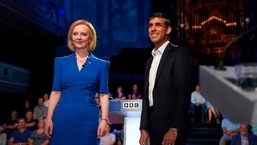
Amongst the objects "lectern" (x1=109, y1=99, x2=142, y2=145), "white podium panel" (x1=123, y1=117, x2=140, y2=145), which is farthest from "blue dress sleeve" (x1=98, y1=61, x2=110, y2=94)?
"white podium panel" (x1=123, y1=117, x2=140, y2=145)

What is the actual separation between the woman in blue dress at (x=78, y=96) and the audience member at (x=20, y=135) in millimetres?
5408

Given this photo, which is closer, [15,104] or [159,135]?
[159,135]

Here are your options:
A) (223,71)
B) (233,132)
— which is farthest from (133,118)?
(233,132)

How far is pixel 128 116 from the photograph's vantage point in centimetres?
356

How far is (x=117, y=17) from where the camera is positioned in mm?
13469

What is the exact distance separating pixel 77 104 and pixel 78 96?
0.05 m

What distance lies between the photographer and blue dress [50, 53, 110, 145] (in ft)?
→ 8.09

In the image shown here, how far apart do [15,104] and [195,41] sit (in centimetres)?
651

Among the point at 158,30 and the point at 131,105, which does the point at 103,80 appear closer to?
the point at 158,30

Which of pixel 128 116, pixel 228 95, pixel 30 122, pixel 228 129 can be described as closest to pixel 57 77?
pixel 128 116

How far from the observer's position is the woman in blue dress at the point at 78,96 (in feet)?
8.10

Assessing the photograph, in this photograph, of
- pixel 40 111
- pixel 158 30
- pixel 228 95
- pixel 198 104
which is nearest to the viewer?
pixel 228 95

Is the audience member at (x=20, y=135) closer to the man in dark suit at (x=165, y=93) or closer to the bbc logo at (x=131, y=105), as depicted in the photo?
the bbc logo at (x=131, y=105)

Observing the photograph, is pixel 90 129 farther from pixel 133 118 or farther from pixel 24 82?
pixel 24 82
